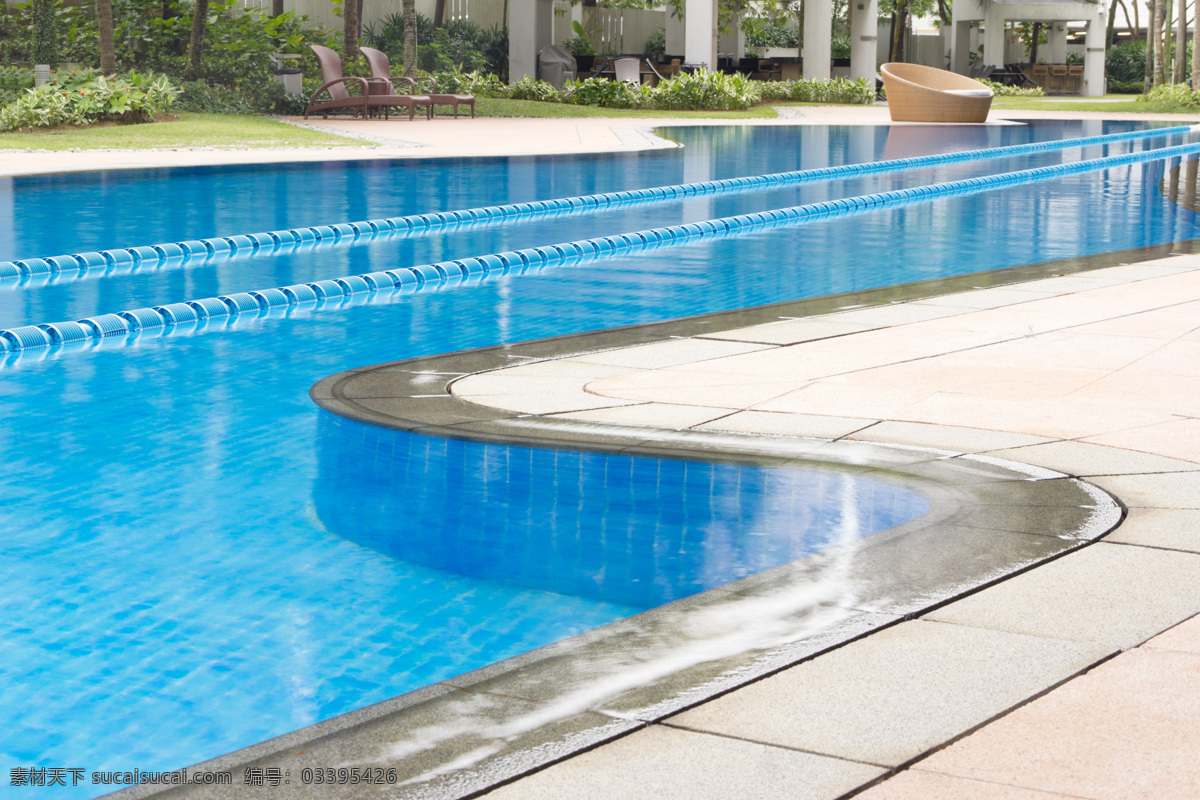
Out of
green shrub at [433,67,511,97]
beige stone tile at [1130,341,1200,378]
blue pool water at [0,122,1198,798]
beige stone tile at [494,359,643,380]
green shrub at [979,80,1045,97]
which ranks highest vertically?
green shrub at [979,80,1045,97]

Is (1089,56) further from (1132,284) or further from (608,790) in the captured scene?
(608,790)

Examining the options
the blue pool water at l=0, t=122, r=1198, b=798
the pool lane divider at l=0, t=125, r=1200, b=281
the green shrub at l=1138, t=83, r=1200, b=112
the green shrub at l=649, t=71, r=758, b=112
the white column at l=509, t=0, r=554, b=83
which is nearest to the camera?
the blue pool water at l=0, t=122, r=1198, b=798

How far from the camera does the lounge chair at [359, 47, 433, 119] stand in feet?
77.6

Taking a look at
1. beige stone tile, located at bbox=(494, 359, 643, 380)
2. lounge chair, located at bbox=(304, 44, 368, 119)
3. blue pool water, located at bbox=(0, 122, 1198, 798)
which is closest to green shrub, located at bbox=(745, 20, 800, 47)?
lounge chair, located at bbox=(304, 44, 368, 119)

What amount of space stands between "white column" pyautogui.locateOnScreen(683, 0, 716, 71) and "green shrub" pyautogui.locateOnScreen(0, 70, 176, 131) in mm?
14399

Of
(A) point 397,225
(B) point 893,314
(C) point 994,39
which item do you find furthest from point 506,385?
(C) point 994,39

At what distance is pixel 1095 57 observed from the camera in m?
41.0

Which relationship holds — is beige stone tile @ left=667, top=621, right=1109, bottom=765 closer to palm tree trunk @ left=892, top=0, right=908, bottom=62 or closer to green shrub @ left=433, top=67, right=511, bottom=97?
green shrub @ left=433, top=67, right=511, bottom=97

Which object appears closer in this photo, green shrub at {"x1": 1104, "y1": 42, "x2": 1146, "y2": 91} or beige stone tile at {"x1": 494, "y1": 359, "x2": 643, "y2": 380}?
beige stone tile at {"x1": 494, "y1": 359, "x2": 643, "y2": 380}

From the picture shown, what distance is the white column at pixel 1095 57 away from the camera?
40.3 meters

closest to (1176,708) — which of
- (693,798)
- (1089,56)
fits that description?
(693,798)

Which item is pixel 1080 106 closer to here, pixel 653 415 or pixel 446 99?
pixel 446 99

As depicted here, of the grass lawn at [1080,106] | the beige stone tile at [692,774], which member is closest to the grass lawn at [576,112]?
the grass lawn at [1080,106]

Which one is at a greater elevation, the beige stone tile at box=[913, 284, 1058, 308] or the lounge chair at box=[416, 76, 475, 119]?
the lounge chair at box=[416, 76, 475, 119]
